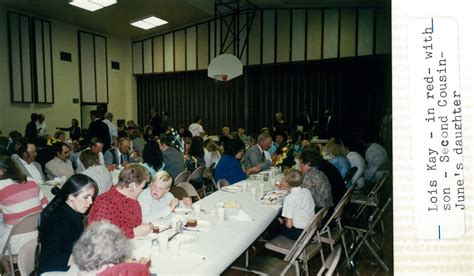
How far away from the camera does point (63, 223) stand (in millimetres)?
1781

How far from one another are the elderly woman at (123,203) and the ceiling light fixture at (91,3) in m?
6.57

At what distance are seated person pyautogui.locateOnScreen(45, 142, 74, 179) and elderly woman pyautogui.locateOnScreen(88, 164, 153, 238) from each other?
201 centimetres

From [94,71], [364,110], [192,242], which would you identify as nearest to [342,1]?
[364,110]

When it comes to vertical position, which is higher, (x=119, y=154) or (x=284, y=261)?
(x=119, y=154)

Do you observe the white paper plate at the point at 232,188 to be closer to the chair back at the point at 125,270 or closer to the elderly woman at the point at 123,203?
the elderly woman at the point at 123,203

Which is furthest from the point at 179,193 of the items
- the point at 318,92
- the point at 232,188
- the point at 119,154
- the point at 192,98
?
the point at 192,98

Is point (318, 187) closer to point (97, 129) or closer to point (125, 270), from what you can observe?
point (125, 270)

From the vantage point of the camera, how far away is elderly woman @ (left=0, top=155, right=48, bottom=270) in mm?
2434

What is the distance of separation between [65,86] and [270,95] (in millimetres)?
5944

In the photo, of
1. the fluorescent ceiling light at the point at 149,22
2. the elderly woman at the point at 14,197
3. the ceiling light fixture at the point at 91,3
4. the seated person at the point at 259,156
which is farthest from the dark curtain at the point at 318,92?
the elderly woman at the point at 14,197

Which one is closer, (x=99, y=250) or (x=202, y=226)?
(x=99, y=250)

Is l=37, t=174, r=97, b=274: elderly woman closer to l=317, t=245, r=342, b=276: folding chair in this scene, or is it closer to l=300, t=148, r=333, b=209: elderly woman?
l=317, t=245, r=342, b=276: folding chair

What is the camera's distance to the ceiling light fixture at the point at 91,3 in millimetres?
7568
